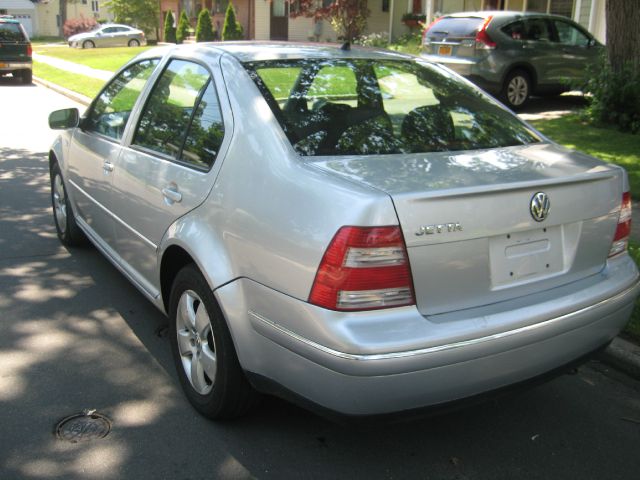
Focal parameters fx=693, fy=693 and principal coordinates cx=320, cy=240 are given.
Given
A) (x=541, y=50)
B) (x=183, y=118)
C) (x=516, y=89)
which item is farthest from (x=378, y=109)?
(x=541, y=50)

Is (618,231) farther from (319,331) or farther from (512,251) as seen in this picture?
(319,331)

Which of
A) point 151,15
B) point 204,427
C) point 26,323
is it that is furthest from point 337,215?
point 151,15

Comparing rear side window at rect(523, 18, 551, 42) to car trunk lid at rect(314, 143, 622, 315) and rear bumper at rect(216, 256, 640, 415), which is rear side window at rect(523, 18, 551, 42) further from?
rear bumper at rect(216, 256, 640, 415)

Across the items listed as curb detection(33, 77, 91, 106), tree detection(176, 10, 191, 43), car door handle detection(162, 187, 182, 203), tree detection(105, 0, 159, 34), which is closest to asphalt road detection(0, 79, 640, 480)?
car door handle detection(162, 187, 182, 203)

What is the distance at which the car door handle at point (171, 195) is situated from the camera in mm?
3366

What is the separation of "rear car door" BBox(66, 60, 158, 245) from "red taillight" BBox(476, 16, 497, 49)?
886 centimetres

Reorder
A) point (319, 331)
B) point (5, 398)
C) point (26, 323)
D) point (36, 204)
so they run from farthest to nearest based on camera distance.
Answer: point (36, 204)
point (26, 323)
point (5, 398)
point (319, 331)

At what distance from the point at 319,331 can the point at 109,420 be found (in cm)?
138

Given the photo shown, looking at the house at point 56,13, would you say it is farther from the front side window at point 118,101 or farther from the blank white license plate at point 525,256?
the blank white license plate at point 525,256

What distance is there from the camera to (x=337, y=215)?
8.25 feet

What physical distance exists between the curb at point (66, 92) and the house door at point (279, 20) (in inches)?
A: 673

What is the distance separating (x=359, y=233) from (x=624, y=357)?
2221mm

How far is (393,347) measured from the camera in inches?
97.1

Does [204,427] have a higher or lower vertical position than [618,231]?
lower
